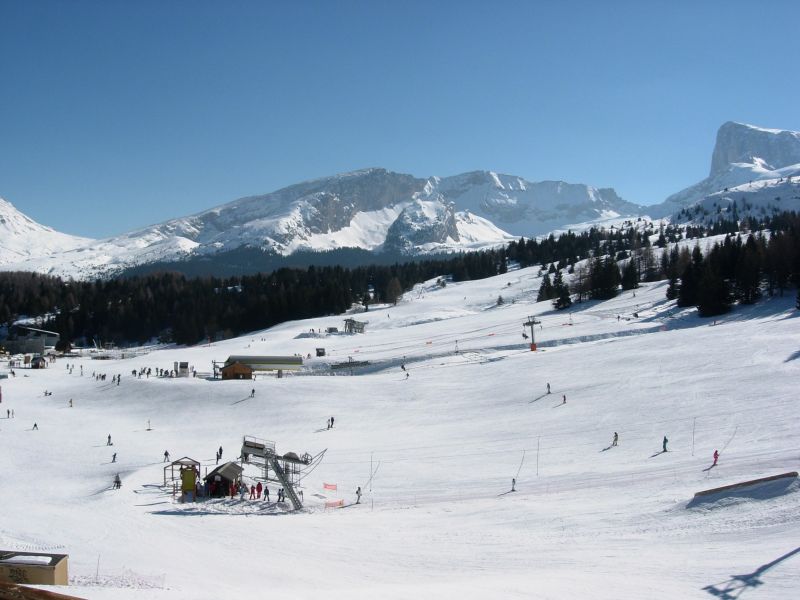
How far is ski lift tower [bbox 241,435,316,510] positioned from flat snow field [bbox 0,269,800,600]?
31.4 inches

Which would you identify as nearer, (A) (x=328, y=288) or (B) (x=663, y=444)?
(B) (x=663, y=444)

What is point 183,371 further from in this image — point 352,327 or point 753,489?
point 753,489

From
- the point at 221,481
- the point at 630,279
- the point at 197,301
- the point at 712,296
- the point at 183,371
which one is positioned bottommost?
the point at 221,481

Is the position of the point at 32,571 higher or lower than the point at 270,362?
higher

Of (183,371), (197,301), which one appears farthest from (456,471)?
(197,301)

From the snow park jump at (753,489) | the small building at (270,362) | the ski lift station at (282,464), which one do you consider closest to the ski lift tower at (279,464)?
the ski lift station at (282,464)

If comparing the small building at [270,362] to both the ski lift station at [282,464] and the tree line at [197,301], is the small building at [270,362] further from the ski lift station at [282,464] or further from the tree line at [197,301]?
the tree line at [197,301]

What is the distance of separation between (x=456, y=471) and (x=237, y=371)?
3270 centimetres

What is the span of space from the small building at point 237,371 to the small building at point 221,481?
2930 centimetres

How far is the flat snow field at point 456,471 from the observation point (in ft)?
57.6

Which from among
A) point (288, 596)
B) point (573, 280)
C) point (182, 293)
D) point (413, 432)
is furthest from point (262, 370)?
point (182, 293)

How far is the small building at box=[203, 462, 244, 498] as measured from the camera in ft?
96.3

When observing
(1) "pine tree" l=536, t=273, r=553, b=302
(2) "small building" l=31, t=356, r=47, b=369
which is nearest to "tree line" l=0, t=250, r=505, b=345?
(1) "pine tree" l=536, t=273, r=553, b=302

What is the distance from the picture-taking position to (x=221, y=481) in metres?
29.5
